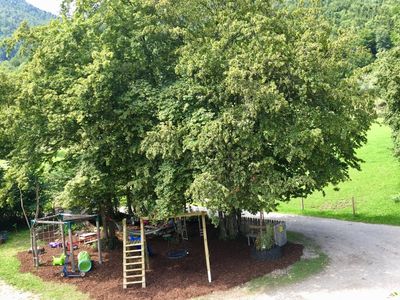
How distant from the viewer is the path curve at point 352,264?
14.8m

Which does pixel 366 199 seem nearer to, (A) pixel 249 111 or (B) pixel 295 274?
(B) pixel 295 274

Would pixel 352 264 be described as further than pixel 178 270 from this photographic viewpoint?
No

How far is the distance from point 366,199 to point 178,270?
53.7 feet

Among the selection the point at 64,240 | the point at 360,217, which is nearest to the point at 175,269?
the point at 64,240

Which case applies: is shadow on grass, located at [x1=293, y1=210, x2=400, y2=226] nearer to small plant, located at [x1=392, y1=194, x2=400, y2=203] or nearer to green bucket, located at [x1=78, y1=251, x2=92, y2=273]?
small plant, located at [x1=392, y1=194, x2=400, y2=203]

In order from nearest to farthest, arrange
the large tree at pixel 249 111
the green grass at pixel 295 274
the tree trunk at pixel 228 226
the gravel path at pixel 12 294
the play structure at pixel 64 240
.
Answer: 1. the large tree at pixel 249 111
2. the green grass at pixel 295 274
3. the gravel path at pixel 12 294
4. the play structure at pixel 64 240
5. the tree trunk at pixel 228 226

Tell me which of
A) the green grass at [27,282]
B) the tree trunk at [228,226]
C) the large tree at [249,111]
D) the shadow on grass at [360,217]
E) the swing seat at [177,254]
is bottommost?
the green grass at [27,282]

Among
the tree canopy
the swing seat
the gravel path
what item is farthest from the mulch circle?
the tree canopy

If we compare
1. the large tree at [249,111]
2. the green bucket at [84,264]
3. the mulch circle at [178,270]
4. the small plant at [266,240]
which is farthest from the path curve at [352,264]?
the green bucket at [84,264]

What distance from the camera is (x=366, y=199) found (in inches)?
1137

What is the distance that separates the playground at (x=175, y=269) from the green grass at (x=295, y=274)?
38cm

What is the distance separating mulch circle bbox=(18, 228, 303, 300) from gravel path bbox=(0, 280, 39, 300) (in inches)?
52.0

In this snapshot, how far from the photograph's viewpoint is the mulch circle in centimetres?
1577

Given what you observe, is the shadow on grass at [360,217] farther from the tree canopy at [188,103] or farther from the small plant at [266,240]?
the small plant at [266,240]
